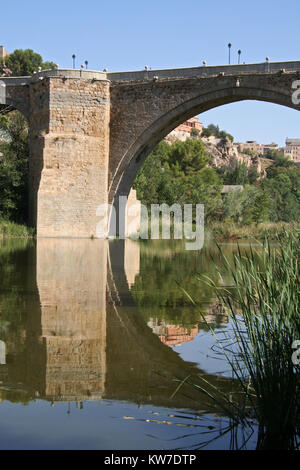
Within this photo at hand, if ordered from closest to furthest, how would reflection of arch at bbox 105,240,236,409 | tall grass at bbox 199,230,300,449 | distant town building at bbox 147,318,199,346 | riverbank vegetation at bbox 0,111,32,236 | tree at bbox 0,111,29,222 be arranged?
tall grass at bbox 199,230,300,449 < reflection of arch at bbox 105,240,236,409 < distant town building at bbox 147,318,199,346 < riverbank vegetation at bbox 0,111,32,236 < tree at bbox 0,111,29,222

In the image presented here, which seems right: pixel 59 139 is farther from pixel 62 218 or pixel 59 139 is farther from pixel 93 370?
pixel 93 370

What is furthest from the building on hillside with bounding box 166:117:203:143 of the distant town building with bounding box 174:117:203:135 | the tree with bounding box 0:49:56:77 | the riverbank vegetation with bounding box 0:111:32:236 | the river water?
the river water

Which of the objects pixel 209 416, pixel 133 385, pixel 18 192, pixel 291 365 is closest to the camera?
pixel 291 365

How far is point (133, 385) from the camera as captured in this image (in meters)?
4.14

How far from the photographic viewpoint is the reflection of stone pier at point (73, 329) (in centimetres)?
410

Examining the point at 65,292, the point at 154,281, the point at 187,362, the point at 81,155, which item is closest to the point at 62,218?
the point at 81,155

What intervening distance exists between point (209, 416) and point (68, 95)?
19.2 metres

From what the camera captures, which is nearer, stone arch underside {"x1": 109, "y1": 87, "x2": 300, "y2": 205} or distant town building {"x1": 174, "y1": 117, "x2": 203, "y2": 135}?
stone arch underside {"x1": 109, "y1": 87, "x2": 300, "y2": 205}

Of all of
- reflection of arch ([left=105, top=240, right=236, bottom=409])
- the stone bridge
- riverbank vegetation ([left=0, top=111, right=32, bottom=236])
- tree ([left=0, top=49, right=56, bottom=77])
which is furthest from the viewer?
tree ([left=0, top=49, right=56, bottom=77])

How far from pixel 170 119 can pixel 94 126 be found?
8.64ft

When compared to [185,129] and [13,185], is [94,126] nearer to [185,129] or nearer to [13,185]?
[13,185]

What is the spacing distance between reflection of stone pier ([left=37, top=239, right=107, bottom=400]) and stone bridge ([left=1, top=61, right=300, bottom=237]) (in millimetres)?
10673

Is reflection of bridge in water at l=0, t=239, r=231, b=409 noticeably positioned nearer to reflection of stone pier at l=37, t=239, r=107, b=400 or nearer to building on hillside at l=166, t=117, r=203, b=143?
reflection of stone pier at l=37, t=239, r=107, b=400

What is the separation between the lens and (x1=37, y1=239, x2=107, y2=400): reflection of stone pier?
13.4ft
